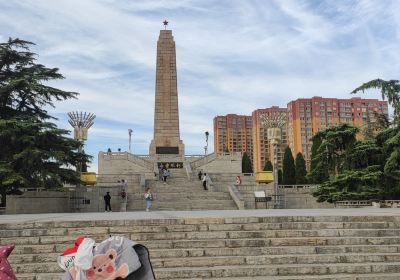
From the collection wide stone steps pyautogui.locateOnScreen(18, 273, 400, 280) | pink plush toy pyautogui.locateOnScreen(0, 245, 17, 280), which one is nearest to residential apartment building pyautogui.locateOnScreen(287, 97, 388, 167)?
wide stone steps pyautogui.locateOnScreen(18, 273, 400, 280)

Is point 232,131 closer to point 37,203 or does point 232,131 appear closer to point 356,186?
point 356,186

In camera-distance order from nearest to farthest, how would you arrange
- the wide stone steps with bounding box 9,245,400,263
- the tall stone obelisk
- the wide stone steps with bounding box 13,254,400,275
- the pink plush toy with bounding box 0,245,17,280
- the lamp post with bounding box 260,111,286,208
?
the pink plush toy with bounding box 0,245,17,280 → the wide stone steps with bounding box 13,254,400,275 → the wide stone steps with bounding box 9,245,400,263 → the lamp post with bounding box 260,111,286,208 → the tall stone obelisk

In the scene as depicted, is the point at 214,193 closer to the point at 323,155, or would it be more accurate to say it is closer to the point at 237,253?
the point at 323,155

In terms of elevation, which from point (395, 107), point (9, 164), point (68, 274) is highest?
point (395, 107)

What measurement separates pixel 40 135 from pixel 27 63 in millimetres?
4867

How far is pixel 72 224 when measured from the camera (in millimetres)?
8570

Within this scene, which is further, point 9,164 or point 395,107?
point 395,107

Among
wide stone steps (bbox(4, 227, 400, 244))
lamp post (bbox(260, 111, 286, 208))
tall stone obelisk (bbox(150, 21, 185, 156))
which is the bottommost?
wide stone steps (bbox(4, 227, 400, 244))

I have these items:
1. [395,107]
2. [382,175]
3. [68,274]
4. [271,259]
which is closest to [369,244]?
[271,259]

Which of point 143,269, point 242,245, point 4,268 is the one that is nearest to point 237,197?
point 242,245

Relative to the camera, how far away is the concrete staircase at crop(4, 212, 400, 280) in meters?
6.73

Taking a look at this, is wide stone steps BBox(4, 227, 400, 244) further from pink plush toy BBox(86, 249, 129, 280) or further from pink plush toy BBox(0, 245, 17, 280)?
pink plush toy BBox(86, 249, 129, 280)

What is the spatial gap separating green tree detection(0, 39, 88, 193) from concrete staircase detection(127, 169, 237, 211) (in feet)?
12.5

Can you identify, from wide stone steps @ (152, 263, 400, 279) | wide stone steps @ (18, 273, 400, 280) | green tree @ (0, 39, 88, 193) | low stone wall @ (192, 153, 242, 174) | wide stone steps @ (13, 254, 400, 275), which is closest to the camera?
wide stone steps @ (18, 273, 400, 280)
